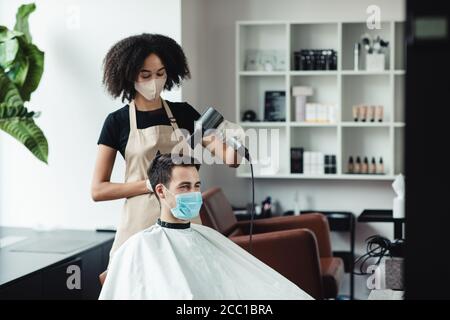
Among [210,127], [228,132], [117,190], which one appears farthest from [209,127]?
[117,190]

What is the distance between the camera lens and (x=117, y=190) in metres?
2.11

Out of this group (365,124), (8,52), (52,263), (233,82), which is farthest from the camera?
(233,82)

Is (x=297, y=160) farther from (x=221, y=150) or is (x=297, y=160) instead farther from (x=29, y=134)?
(x=221, y=150)

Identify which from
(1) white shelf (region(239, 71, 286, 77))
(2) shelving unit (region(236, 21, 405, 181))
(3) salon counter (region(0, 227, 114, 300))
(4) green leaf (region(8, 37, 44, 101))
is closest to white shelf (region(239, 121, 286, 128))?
(2) shelving unit (region(236, 21, 405, 181))

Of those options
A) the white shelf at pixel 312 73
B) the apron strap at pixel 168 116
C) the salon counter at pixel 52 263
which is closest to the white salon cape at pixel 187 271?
the apron strap at pixel 168 116

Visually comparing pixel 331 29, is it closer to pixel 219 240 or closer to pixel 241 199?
pixel 241 199

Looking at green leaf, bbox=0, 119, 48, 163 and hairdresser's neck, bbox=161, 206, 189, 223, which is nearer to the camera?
hairdresser's neck, bbox=161, 206, 189, 223

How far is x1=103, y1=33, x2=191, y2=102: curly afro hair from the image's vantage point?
2.04 m

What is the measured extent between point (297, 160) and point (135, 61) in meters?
2.19

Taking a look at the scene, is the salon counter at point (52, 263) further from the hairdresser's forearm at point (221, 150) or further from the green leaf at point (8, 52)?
the hairdresser's forearm at point (221, 150)

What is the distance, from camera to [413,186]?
667mm

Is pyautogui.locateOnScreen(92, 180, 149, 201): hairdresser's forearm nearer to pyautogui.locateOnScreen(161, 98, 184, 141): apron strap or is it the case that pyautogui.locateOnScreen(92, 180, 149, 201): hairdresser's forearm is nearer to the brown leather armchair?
pyautogui.locateOnScreen(161, 98, 184, 141): apron strap
